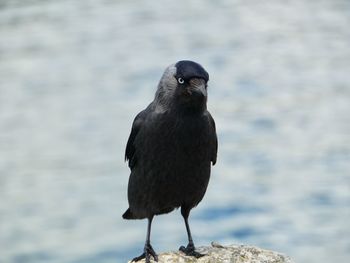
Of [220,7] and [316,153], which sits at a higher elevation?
[220,7]

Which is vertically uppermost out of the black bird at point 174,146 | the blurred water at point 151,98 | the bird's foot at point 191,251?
the blurred water at point 151,98

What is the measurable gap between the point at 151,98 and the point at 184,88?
21.6 meters

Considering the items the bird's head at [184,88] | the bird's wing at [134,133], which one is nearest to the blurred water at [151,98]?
the bird's wing at [134,133]

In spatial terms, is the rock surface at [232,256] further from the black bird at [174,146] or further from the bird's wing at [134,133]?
the bird's wing at [134,133]

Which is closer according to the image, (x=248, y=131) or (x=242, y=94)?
(x=248, y=131)

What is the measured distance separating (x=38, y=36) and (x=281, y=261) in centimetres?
3412

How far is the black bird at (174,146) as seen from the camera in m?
9.28

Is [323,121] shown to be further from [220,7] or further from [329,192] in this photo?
[220,7]

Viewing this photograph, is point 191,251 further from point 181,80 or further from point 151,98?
point 151,98

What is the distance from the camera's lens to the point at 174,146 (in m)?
9.55

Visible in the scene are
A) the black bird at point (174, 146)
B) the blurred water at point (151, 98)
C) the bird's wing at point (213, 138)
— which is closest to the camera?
the black bird at point (174, 146)

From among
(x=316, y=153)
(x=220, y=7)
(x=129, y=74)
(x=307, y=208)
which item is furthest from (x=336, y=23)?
(x=307, y=208)

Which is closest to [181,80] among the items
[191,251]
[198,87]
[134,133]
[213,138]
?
[198,87]

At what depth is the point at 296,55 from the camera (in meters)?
37.9
